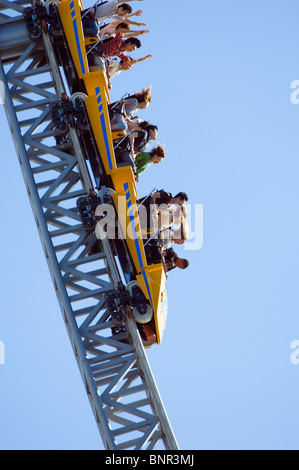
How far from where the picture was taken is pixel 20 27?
1533 centimetres

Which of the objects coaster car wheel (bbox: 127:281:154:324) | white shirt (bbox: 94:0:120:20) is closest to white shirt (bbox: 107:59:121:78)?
white shirt (bbox: 94:0:120:20)

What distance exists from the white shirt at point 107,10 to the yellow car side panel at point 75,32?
2.26ft

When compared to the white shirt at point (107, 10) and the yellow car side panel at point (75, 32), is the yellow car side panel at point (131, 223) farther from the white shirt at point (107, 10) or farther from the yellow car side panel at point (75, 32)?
Answer: the white shirt at point (107, 10)

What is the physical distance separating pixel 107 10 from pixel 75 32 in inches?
40.6

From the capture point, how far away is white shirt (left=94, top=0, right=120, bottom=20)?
15938mm

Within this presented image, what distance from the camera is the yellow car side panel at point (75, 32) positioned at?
594 inches

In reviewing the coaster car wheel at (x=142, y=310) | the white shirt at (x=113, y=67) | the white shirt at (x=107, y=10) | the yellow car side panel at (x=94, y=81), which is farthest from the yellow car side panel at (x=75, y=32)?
the coaster car wheel at (x=142, y=310)

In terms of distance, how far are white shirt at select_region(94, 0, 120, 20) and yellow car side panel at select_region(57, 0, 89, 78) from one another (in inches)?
27.2

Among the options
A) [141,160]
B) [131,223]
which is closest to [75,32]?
[141,160]

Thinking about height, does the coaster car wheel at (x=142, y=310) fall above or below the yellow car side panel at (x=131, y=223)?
below

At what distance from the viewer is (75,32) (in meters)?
15.1

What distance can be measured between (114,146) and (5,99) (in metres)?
1.47
